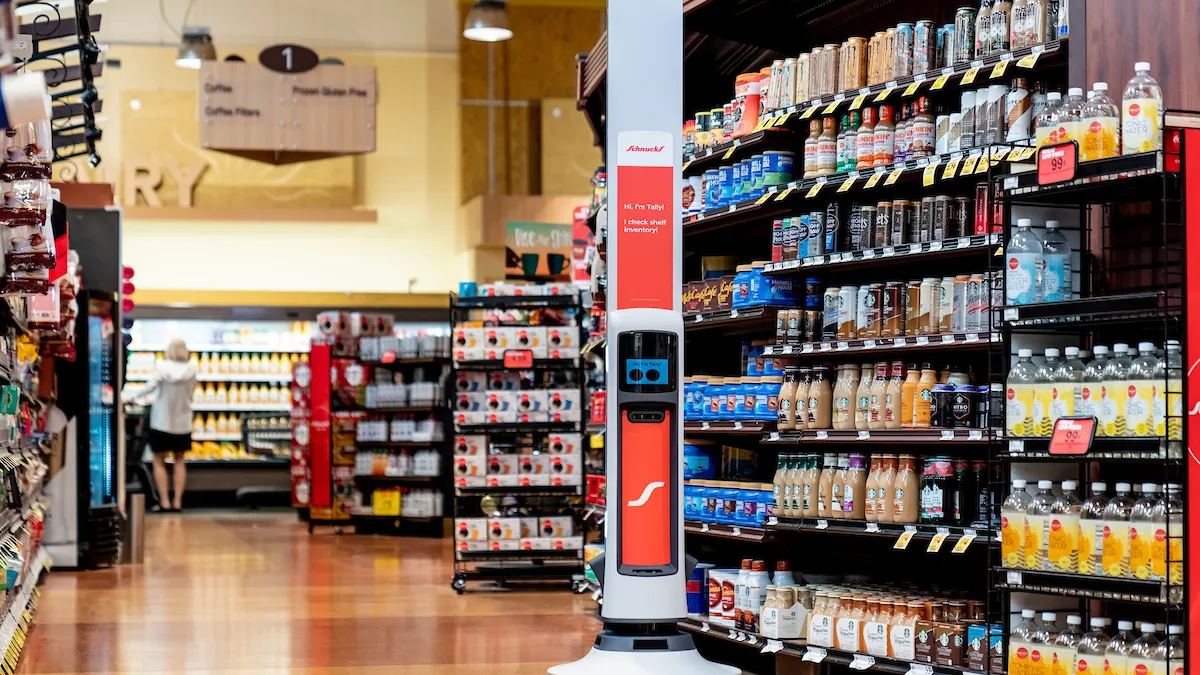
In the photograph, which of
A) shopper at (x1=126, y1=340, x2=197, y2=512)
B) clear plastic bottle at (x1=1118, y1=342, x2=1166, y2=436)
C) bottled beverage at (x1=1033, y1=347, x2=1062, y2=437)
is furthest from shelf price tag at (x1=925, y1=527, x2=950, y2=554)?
shopper at (x1=126, y1=340, x2=197, y2=512)

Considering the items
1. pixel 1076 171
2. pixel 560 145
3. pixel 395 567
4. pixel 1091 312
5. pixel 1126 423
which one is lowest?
pixel 395 567

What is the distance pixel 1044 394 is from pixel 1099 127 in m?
0.81

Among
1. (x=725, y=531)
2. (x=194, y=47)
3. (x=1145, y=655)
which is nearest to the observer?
(x=1145, y=655)

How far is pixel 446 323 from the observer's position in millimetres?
17750

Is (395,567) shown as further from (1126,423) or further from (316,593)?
(1126,423)

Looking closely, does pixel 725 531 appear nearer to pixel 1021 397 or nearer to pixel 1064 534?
pixel 1021 397

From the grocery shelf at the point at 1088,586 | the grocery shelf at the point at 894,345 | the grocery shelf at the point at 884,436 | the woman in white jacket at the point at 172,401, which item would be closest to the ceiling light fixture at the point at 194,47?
the woman in white jacket at the point at 172,401

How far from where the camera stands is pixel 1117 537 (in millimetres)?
4363

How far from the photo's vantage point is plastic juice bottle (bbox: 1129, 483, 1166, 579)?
14.0ft

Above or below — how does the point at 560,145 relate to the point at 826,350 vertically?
above

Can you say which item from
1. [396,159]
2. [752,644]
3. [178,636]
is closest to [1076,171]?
[752,644]

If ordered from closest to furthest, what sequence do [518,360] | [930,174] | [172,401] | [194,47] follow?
[930,174] < [518,360] < [172,401] < [194,47]

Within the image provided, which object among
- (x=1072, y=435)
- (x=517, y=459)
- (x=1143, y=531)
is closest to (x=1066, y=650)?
(x=1143, y=531)

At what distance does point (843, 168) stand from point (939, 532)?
57.1 inches
